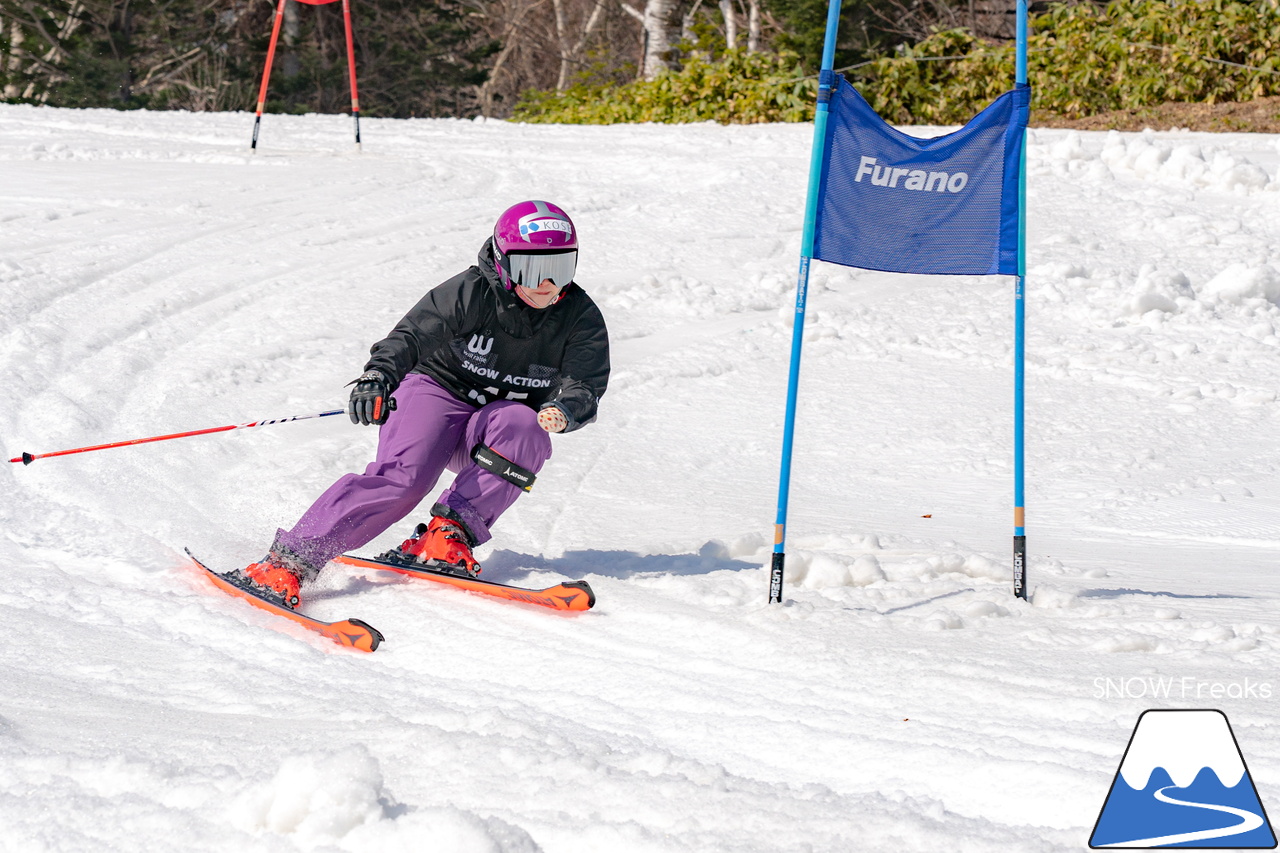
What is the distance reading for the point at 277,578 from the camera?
4.15m

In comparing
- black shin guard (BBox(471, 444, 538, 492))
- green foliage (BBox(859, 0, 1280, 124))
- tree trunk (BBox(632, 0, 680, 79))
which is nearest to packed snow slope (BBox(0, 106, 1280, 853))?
black shin guard (BBox(471, 444, 538, 492))

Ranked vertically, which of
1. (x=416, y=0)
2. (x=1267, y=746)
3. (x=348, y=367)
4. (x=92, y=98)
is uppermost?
(x=416, y=0)

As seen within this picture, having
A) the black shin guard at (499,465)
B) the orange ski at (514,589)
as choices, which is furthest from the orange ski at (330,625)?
the black shin guard at (499,465)

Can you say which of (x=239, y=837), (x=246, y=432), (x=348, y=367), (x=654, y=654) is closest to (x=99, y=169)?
(x=348, y=367)

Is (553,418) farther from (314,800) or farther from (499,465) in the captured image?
(314,800)

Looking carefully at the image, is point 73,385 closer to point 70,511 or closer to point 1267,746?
point 70,511

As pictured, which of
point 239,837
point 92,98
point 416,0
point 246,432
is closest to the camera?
point 239,837

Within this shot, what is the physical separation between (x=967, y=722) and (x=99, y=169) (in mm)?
10398

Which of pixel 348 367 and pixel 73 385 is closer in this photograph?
pixel 73 385

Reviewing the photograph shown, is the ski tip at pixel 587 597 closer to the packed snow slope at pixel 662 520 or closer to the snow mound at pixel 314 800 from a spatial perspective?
the packed snow slope at pixel 662 520

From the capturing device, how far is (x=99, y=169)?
36.8 feet

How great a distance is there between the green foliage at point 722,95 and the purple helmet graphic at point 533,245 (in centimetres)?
1206

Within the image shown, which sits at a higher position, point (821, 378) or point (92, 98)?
point (92, 98)

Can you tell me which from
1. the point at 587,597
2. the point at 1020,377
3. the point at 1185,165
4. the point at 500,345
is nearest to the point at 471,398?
the point at 500,345
